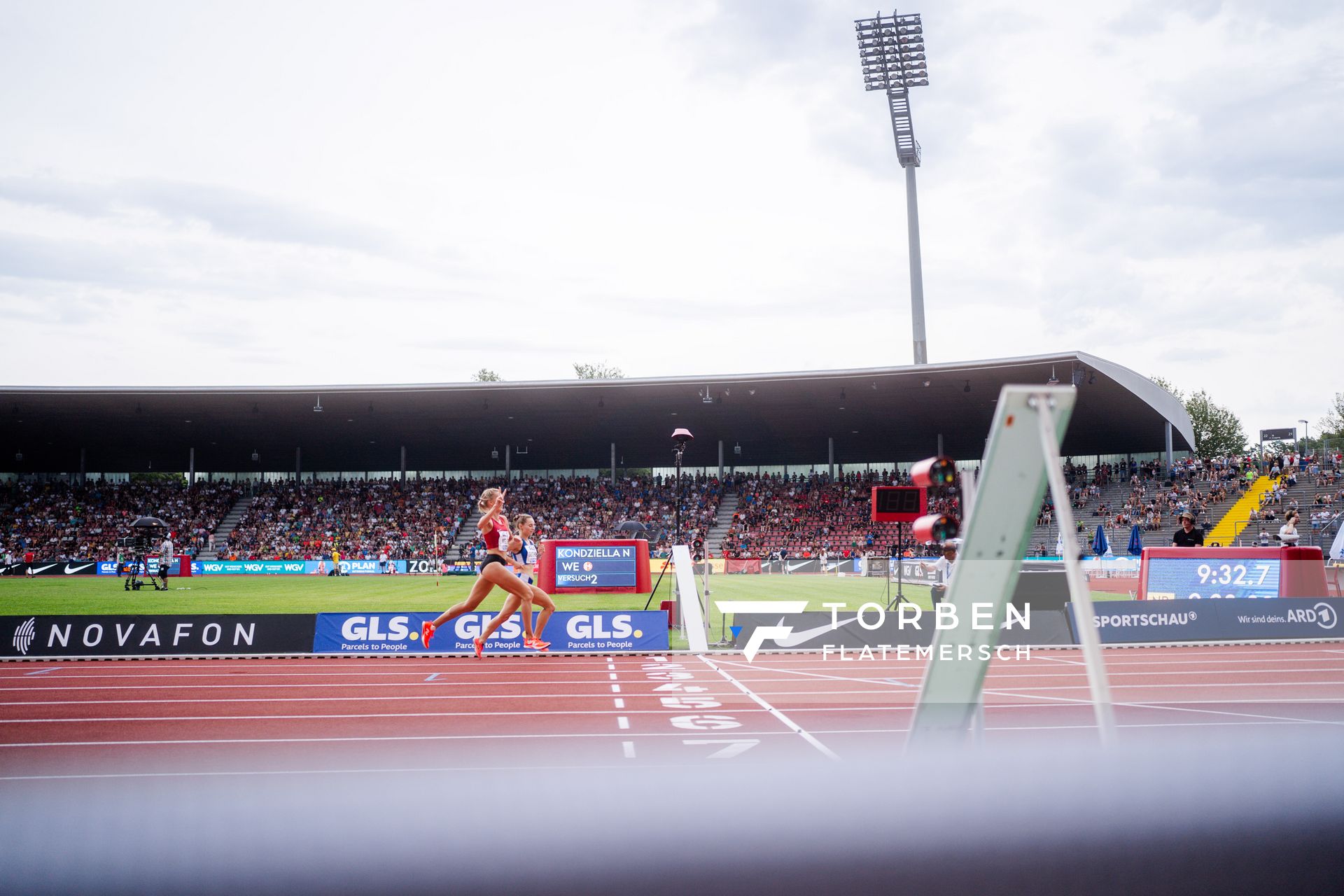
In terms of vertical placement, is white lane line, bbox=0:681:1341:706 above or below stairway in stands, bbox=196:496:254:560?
below

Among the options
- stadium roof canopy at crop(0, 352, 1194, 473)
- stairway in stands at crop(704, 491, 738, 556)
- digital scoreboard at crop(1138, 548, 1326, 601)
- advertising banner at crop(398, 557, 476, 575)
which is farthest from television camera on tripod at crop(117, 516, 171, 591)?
digital scoreboard at crop(1138, 548, 1326, 601)

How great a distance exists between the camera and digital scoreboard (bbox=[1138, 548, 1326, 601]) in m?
16.6

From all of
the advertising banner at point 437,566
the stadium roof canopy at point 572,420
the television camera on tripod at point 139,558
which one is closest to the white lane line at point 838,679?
the television camera on tripod at point 139,558

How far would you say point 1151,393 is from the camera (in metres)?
36.8

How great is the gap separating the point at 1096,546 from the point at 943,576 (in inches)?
555

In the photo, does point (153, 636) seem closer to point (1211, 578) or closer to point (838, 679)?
point (838, 679)

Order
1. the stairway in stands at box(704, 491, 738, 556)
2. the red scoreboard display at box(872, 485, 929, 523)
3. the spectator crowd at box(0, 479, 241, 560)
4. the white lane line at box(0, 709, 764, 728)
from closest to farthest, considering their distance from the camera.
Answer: the white lane line at box(0, 709, 764, 728), the red scoreboard display at box(872, 485, 929, 523), the stairway in stands at box(704, 491, 738, 556), the spectator crowd at box(0, 479, 241, 560)

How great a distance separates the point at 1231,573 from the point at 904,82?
3866 cm

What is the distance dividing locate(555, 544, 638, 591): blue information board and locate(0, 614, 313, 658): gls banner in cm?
978

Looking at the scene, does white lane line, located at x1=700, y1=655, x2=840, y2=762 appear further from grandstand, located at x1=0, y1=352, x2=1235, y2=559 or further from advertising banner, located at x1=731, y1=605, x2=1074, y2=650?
grandstand, located at x1=0, y1=352, x2=1235, y2=559

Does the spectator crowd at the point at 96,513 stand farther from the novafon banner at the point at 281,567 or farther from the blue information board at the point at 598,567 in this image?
the blue information board at the point at 598,567

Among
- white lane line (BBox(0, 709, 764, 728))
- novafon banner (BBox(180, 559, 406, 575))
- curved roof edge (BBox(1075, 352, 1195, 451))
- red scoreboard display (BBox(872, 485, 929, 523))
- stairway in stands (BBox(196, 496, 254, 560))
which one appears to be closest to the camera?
white lane line (BBox(0, 709, 764, 728))

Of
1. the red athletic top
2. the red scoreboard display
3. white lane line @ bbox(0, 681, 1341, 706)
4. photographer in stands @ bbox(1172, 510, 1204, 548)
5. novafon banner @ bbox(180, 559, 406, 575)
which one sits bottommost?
novafon banner @ bbox(180, 559, 406, 575)

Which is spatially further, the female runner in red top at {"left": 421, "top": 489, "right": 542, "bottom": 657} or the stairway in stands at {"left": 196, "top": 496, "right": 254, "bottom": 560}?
the stairway in stands at {"left": 196, "top": 496, "right": 254, "bottom": 560}
